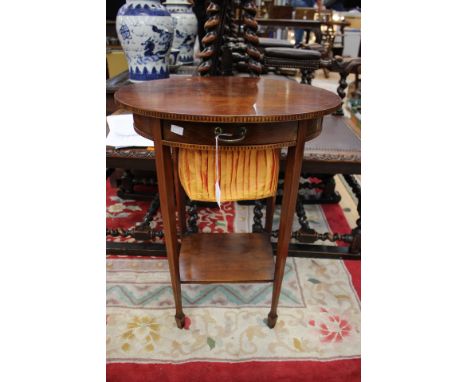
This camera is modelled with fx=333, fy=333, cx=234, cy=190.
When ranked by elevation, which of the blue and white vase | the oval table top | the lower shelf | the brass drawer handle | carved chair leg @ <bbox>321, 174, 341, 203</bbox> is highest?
the blue and white vase

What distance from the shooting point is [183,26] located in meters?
1.95

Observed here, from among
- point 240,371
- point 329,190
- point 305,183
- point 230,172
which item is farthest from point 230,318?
point 329,190

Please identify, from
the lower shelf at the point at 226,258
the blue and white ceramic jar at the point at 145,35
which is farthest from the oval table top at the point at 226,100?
the lower shelf at the point at 226,258

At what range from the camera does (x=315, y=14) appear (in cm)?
537

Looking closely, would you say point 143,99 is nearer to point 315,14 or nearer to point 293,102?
point 293,102

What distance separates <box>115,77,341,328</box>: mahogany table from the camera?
2.66 ft

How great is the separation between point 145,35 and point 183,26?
0.55m

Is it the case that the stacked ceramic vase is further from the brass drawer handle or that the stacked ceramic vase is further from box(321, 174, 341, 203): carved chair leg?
box(321, 174, 341, 203): carved chair leg

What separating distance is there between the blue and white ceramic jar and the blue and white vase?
1.40 feet

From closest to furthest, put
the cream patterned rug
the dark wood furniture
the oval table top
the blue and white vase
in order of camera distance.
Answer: the oval table top
the cream patterned rug
the dark wood furniture
the blue and white vase

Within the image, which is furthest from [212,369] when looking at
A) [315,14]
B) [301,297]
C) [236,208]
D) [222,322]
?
[315,14]

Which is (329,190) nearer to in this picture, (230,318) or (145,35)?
(230,318)

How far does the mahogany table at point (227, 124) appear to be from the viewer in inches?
32.0

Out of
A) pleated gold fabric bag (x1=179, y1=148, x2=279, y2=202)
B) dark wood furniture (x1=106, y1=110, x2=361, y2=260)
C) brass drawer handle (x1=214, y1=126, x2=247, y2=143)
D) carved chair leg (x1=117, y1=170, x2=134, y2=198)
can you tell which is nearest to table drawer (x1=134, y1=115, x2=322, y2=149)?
brass drawer handle (x1=214, y1=126, x2=247, y2=143)
